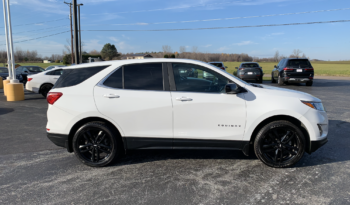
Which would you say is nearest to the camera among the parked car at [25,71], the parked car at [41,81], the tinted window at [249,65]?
the parked car at [41,81]

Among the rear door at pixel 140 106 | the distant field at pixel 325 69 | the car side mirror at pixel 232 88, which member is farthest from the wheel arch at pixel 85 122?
the distant field at pixel 325 69

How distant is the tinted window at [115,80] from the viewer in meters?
4.02

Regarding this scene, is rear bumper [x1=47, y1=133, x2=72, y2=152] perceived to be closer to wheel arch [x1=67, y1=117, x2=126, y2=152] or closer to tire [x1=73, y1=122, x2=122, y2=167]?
wheel arch [x1=67, y1=117, x2=126, y2=152]

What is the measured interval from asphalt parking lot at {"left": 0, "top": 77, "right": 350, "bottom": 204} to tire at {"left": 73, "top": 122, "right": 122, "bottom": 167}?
0.15m

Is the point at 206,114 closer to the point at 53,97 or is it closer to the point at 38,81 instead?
the point at 53,97

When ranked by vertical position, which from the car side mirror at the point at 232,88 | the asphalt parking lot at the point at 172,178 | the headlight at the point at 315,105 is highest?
the car side mirror at the point at 232,88

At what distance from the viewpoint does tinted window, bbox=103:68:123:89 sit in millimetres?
4020

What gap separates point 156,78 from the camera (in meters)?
4.03

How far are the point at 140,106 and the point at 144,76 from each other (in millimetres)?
505

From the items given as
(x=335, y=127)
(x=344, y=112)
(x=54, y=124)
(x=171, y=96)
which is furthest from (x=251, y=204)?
(x=344, y=112)

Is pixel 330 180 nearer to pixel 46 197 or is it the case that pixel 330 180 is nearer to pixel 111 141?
pixel 111 141

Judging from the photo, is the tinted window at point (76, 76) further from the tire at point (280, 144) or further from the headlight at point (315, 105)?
the headlight at point (315, 105)

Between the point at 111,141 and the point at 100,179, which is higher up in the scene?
the point at 111,141

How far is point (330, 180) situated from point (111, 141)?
3.25 m
